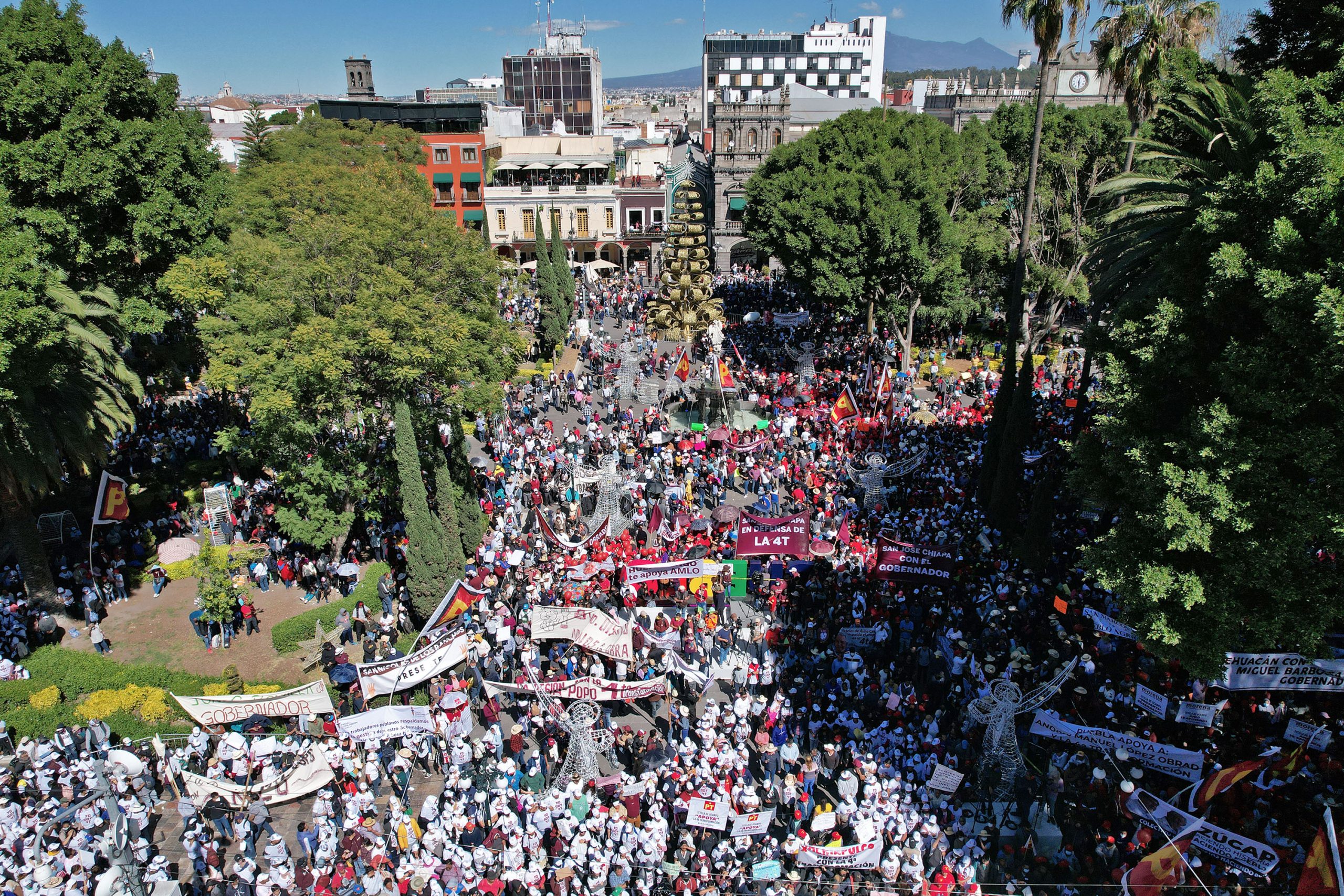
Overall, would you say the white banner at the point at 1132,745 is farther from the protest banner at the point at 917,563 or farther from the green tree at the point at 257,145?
the green tree at the point at 257,145

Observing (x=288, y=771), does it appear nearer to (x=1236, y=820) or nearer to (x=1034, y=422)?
(x=1236, y=820)

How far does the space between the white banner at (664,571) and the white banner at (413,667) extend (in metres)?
4.15

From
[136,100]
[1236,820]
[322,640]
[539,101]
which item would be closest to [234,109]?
[539,101]

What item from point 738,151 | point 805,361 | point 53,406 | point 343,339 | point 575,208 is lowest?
point 805,361

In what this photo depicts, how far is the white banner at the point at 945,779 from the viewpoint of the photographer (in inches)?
570

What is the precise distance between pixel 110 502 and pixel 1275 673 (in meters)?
27.5

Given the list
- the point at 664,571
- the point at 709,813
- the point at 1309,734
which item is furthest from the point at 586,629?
the point at 1309,734

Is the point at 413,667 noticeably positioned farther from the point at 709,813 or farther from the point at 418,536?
the point at 709,813

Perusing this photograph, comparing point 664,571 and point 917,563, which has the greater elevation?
point 917,563

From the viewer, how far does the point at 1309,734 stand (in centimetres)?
1527

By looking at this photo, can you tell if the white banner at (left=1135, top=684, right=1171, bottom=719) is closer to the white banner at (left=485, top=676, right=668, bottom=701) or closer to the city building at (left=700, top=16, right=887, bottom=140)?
the white banner at (left=485, top=676, right=668, bottom=701)

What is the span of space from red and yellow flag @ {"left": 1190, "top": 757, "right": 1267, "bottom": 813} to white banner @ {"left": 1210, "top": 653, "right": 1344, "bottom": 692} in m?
2.08

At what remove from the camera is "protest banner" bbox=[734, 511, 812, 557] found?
20922mm

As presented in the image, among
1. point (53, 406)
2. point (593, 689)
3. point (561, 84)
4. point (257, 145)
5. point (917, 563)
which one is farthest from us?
point (561, 84)
